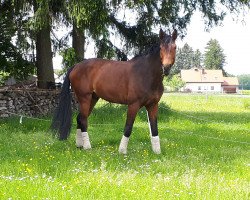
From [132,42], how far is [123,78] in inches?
318

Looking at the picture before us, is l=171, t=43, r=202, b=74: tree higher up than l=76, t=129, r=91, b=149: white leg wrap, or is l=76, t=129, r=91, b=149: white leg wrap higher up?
l=171, t=43, r=202, b=74: tree

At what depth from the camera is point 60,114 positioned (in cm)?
879

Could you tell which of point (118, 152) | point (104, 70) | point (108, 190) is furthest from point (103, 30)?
point (108, 190)

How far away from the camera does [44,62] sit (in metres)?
15.5

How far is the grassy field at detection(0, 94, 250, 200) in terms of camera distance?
202 inches

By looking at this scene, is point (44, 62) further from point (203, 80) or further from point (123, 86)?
point (203, 80)

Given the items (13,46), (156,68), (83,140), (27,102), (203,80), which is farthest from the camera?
(203,80)

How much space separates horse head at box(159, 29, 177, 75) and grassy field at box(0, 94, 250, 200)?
5.63ft

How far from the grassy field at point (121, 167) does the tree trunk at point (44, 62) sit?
161 inches

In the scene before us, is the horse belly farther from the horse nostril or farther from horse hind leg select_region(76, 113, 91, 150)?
the horse nostril

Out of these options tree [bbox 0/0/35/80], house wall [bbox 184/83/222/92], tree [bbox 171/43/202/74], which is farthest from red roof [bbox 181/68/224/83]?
tree [bbox 0/0/35/80]

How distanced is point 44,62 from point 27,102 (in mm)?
2032

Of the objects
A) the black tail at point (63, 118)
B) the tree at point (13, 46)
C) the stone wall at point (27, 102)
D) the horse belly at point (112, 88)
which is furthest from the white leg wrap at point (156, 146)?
the tree at point (13, 46)

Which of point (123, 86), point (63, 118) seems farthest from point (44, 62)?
point (123, 86)
